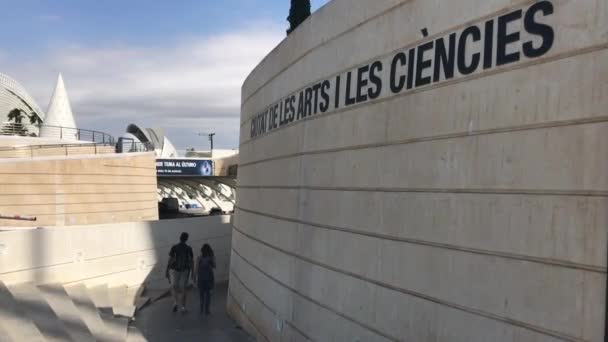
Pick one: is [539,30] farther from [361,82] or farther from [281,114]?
[281,114]

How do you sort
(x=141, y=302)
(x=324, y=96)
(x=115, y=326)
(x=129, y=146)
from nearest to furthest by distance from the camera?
(x=324, y=96)
(x=115, y=326)
(x=141, y=302)
(x=129, y=146)

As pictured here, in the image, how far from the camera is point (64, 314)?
8266 mm

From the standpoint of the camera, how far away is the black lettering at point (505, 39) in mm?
3936

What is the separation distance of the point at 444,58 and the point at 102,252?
911 centimetres

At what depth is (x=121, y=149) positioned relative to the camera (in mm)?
24562

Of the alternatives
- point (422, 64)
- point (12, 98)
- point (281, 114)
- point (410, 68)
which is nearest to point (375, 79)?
point (410, 68)

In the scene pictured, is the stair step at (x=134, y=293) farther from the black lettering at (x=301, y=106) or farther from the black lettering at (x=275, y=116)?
the black lettering at (x=301, y=106)

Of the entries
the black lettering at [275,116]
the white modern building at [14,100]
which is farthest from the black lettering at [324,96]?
the white modern building at [14,100]

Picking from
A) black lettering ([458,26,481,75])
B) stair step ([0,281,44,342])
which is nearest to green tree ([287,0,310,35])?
stair step ([0,281,44,342])

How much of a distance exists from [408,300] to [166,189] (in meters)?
45.0

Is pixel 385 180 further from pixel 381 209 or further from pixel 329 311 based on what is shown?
pixel 329 311

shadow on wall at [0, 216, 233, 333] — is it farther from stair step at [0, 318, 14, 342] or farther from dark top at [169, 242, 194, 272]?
dark top at [169, 242, 194, 272]

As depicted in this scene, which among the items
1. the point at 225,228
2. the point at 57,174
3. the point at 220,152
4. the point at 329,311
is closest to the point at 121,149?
the point at 57,174

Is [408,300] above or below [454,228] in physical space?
below
